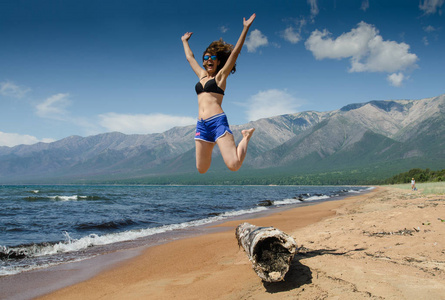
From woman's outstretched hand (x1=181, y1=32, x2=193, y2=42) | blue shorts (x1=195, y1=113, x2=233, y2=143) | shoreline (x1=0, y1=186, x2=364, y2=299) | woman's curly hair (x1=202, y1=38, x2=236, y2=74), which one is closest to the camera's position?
blue shorts (x1=195, y1=113, x2=233, y2=143)

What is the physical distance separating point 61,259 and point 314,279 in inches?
293

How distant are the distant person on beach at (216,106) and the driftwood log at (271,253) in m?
1.16

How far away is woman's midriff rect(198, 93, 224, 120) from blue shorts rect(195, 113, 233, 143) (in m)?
0.07

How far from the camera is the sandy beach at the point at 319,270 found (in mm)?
4016

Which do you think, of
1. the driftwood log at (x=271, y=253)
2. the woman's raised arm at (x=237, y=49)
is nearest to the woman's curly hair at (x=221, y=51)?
the woman's raised arm at (x=237, y=49)

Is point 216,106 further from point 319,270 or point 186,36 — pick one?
point 319,270

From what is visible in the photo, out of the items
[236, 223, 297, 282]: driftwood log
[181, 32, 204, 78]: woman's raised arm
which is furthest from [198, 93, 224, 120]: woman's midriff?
[236, 223, 297, 282]: driftwood log

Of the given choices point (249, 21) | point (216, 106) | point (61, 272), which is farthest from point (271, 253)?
point (61, 272)

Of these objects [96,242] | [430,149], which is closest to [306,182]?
[430,149]

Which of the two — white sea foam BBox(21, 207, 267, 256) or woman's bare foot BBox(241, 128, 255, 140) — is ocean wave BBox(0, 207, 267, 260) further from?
woman's bare foot BBox(241, 128, 255, 140)

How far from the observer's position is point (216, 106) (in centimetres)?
495

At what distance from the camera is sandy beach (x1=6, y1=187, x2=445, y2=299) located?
402 cm

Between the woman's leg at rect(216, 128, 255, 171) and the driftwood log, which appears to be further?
the woman's leg at rect(216, 128, 255, 171)

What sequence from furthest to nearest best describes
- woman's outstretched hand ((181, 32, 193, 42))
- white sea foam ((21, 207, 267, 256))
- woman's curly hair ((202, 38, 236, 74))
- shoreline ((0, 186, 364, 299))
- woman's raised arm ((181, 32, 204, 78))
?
white sea foam ((21, 207, 267, 256)) < shoreline ((0, 186, 364, 299)) < woman's outstretched hand ((181, 32, 193, 42)) < woman's raised arm ((181, 32, 204, 78)) < woman's curly hair ((202, 38, 236, 74))
